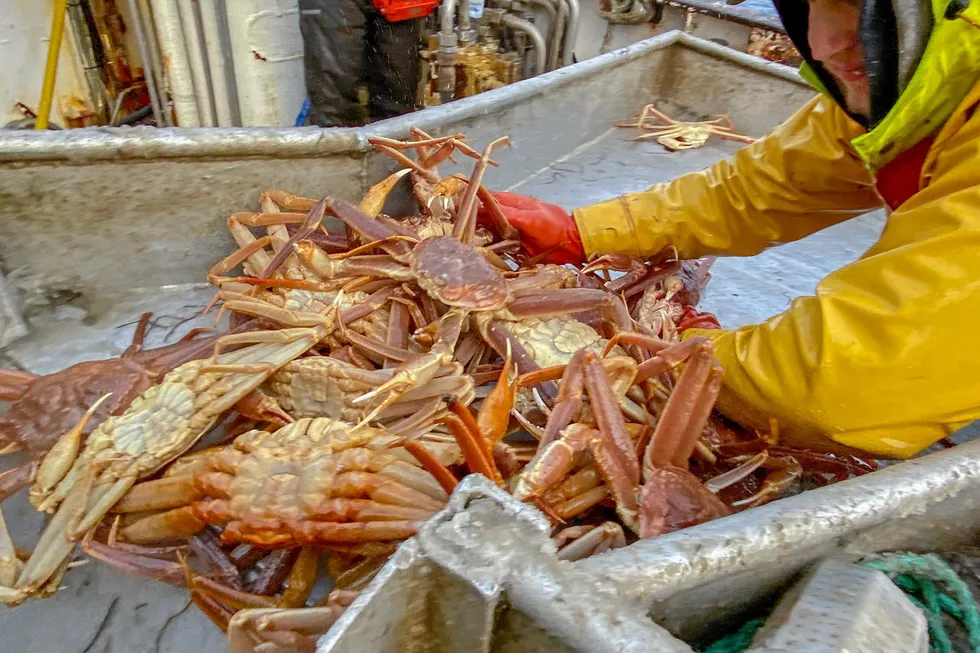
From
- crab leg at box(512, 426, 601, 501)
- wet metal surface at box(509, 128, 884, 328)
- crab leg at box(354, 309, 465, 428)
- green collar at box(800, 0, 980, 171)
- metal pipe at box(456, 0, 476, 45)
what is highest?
green collar at box(800, 0, 980, 171)

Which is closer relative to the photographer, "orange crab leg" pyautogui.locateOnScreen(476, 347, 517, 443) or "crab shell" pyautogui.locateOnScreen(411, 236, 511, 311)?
"orange crab leg" pyautogui.locateOnScreen(476, 347, 517, 443)

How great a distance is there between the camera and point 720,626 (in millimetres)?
835

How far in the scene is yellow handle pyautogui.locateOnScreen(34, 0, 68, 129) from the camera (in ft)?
9.96

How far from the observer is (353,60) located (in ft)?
11.1

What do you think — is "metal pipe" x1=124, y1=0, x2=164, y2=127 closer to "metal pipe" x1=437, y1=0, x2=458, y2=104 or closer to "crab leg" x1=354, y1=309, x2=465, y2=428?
"metal pipe" x1=437, y1=0, x2=458, y2=104

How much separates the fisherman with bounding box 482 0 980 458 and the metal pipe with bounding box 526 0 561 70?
3.23 meters

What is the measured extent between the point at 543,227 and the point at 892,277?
41.8 inches

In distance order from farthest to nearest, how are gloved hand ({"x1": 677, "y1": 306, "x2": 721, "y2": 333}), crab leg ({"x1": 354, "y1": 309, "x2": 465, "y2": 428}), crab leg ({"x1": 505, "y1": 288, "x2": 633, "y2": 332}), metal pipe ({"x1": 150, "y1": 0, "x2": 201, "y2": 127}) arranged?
metal pipe ({"x1": 150, "y1": 0, "x2": 201, "y2": 127}) → gloved hand ({"x1": 677, "y1": 306, "x2": 721, "y2": 333}) → crab leg ({"x1": 505, "y1": 288, "x2": 633, "y2": 332}) → crab leg ({"x1": 354, "y1": 309, "x2": 465, "y2": 428})

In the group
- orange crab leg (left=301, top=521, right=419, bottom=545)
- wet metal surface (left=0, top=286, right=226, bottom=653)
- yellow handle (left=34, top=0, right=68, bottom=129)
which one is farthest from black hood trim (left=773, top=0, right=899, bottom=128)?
yellow handle (left=34, top=0, right=68, bottom=129)

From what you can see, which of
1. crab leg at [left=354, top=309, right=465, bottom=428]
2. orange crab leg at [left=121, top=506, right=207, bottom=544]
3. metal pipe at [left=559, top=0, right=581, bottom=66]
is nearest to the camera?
orange crab leg at [left=121, top=506, right=207, bottom=544]

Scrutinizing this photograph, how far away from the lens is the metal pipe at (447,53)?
3625 millimetres

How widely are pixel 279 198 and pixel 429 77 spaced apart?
8.08 ft

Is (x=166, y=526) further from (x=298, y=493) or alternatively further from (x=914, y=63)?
(x=914, y=63)

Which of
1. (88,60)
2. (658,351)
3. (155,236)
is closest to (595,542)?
(658,351)
